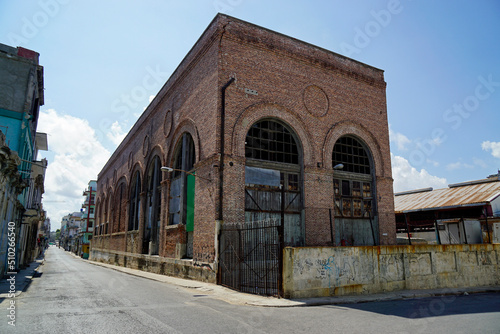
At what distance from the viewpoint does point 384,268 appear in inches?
459

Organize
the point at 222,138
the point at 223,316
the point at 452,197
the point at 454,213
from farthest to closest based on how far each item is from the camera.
→ the point at 452,197 → the point at 454,213 → the point at 222,138 → the point at 223,316

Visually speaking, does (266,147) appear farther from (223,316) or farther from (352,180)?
(223,316)

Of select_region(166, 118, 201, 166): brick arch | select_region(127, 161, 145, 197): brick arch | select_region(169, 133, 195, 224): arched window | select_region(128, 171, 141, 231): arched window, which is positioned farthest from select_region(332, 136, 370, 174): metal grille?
select_region(128, 171, 141, 231): arched window

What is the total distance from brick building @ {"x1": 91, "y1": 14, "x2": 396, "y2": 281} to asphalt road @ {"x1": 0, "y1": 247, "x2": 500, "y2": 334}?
472 cm

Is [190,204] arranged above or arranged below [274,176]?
A: below

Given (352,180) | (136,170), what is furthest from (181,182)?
(136,170)

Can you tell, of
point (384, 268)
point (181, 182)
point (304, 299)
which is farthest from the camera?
point (181, 182)

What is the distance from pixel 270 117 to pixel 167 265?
33.0 feet

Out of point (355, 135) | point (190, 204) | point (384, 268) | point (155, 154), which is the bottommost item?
point (384, 268)

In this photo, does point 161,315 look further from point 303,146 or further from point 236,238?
point 303,146

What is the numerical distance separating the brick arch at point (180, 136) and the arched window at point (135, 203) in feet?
27.6

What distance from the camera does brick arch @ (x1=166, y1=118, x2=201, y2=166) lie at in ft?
52.6

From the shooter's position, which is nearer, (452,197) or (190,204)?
(190,204)

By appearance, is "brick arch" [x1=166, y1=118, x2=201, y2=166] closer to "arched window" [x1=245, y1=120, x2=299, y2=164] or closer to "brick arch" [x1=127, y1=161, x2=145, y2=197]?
"arched window" [x1=245, y1=120, x2=299, y2=164]
